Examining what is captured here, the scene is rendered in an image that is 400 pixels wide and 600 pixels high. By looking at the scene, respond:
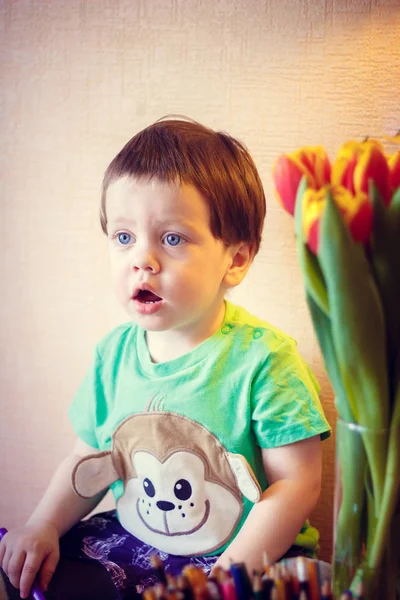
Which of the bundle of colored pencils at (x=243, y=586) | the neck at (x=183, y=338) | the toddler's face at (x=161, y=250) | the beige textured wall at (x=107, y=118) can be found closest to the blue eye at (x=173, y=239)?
the toddler's face at (x=161, y=250)

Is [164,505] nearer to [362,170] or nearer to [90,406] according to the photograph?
[90,406]

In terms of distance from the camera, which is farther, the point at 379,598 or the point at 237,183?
the point at 237,183

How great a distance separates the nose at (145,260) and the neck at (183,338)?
12 centimetres

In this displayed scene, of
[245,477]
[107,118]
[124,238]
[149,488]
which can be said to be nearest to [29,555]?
[149,488]

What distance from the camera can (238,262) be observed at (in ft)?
2.86

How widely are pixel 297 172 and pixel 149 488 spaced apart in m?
0.46

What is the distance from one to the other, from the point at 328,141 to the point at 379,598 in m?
0.58

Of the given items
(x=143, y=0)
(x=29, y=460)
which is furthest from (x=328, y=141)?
(x=29, y=460)

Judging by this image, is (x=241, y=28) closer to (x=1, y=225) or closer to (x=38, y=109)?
(x=38, y=109)

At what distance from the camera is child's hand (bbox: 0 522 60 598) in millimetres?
797

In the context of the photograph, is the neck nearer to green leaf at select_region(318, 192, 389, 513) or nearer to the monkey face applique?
the monkey face applique

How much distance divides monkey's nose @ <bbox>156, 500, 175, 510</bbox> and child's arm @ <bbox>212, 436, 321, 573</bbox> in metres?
0.09

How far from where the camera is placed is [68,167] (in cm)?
104

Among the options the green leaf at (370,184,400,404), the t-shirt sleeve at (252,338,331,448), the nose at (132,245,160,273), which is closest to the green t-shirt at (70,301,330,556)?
the t-shirt sleeve at (252,338,331,448)
